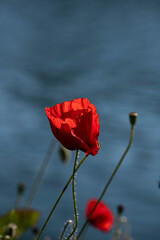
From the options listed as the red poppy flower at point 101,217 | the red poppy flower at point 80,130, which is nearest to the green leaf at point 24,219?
the red poppy flower at point 101,217

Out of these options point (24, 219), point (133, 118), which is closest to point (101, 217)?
point (24, 219)

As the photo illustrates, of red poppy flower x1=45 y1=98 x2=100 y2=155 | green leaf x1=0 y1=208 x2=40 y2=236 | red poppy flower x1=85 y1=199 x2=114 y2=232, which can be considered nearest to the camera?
red poppy flower x1=45 y1=98 x2=100 y2=155

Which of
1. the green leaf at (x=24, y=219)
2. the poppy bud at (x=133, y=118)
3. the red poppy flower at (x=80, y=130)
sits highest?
the poppy bud at (x=133, y=118)

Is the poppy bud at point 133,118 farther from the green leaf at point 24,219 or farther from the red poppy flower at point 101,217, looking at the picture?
the red poppy flower at point 101,217

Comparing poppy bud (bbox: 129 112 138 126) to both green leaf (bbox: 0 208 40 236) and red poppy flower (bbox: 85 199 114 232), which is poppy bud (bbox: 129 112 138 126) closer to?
green leaf (bbox: 0 208 40 236)

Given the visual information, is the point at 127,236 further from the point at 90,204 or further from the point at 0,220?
the point at 90,204

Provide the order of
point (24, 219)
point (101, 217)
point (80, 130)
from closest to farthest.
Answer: point (80, 130) < point (24, 219) < point (101, 217)

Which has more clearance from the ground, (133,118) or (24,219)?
(133,118)

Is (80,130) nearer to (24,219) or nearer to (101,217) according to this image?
(24,219)

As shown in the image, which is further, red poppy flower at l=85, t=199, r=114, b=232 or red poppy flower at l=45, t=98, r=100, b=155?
red poppy flower at l=85, t=199, r=114, b=232

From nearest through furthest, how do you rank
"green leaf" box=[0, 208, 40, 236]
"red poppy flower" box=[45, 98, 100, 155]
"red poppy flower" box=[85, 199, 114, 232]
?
"red poppy flower" box=[45, 98, 100, 155]
"green leaf" box=[0, 208, 40, 236]
"red poppy flower" box=[85, 199, 114, 232]

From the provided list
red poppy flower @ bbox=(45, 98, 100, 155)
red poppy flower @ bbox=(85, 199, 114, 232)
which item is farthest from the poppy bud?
red poppy flower @ bbox=(85, 199, 114, 232)
